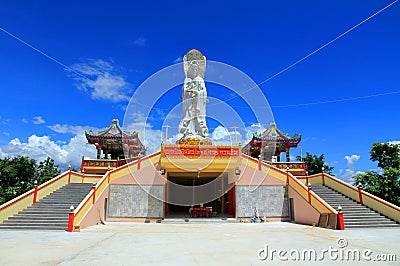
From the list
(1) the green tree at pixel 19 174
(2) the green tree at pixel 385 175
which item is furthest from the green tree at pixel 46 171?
(2) the green tree at pixel 385 175

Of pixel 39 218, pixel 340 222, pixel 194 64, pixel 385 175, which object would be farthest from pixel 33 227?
pixel 385 175

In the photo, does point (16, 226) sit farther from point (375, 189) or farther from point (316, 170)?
point (316, 170)

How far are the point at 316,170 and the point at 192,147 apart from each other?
53.6 ft

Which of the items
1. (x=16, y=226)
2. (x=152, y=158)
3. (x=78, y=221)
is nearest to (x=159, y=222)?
(x=152, y=158)

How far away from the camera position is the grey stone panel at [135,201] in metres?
13.6

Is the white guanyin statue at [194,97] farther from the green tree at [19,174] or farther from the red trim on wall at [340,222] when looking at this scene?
the green tree at [19,174]

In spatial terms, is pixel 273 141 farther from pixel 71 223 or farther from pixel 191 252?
pixel 191 252

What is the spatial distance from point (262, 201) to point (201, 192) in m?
5.24

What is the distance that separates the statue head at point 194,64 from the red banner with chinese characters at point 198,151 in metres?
6.30

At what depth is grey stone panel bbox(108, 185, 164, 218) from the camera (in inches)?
535

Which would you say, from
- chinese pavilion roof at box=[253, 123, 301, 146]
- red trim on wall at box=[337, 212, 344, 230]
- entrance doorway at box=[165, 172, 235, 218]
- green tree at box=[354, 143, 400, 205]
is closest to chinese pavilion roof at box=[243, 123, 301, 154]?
chinese pavilion roof at box=[253, 123, 301, 146]

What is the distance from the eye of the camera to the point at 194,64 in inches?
701

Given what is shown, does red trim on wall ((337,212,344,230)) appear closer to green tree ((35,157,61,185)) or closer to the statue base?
the statue base

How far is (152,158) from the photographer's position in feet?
47.2
